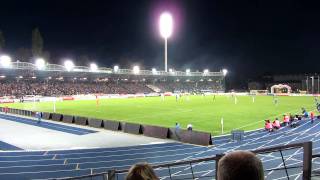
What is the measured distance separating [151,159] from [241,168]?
Answer: 1809 cm

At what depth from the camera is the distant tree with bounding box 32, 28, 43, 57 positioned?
112 meters

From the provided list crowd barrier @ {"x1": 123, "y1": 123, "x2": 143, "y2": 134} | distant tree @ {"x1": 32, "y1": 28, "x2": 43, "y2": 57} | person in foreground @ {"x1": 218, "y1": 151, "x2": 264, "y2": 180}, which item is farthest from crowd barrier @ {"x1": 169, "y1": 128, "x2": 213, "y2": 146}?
distant tree @ {"x1": 32, "y1": 28, "x2": 43, "y2": 57}

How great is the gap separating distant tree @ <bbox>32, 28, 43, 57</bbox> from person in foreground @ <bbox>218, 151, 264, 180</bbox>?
385 feet

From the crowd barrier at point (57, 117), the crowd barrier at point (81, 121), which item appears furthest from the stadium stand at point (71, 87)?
the crowd barrier at point (81, 121)

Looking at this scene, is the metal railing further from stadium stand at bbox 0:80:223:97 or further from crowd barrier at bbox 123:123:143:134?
crowd barrier at bbox 123:123:143:134

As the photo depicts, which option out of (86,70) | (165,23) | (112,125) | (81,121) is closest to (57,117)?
(81,121)

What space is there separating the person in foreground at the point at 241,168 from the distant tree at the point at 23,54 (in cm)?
12025

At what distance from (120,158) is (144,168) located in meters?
18.0

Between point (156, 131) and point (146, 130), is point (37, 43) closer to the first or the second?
point (146, 130)

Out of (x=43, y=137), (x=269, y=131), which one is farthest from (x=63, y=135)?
(x=269, y=131)

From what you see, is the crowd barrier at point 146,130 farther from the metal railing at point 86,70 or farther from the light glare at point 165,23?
the light glare at point 165,23

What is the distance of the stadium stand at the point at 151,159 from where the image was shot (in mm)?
16812

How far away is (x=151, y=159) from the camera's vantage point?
65.3 feet

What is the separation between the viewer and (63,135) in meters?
29.4
